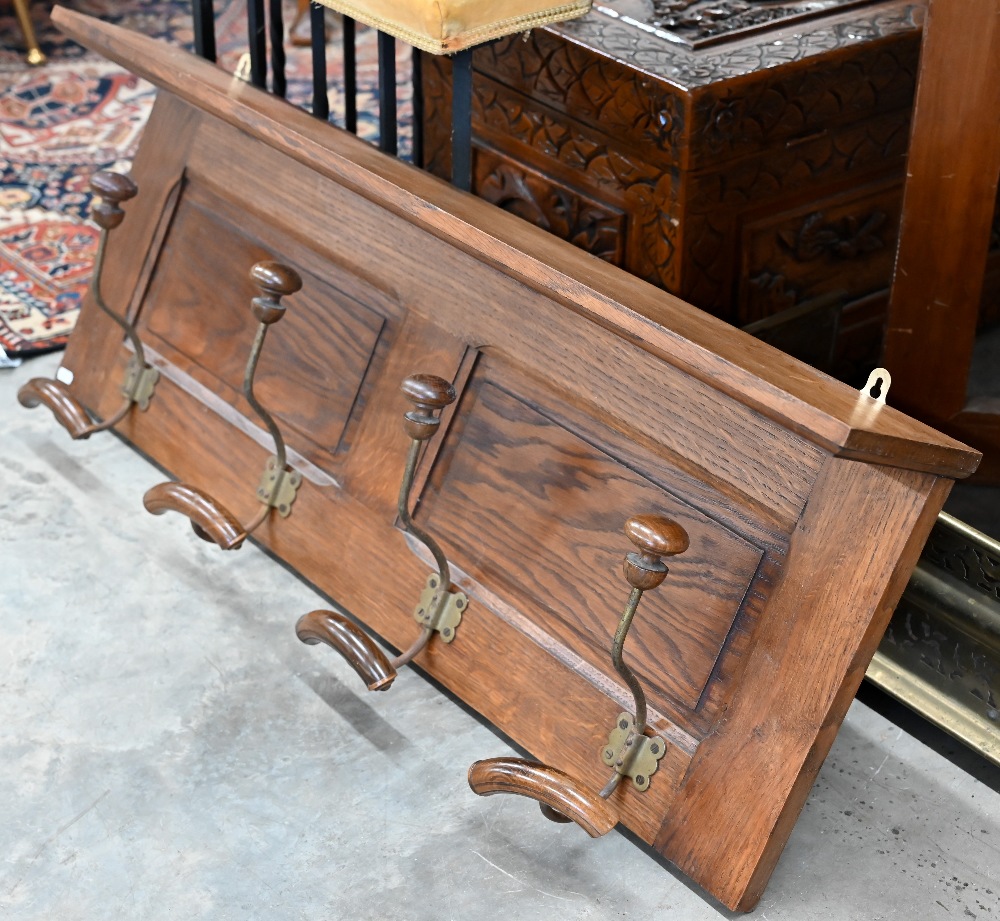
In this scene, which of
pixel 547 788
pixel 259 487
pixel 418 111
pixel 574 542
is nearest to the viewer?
pixel 547 788

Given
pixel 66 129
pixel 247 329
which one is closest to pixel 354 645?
pixel 247 329

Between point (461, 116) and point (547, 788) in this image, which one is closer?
point (547, 788)

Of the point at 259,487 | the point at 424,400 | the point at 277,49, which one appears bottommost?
the point at 259,487

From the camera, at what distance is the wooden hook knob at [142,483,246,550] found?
6.78 ft

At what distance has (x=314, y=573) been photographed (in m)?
2.17

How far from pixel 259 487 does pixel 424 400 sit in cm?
60

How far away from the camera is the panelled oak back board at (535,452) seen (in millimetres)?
1613

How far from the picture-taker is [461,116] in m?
2.12

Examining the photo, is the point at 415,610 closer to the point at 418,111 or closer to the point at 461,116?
the point at 461,116

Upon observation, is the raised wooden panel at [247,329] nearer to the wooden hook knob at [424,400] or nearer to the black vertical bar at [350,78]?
the black vertical bar at [350,78]

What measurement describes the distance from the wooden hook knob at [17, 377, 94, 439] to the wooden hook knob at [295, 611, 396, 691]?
70 centimetres

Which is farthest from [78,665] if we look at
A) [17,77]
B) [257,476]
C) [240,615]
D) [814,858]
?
[17,77]

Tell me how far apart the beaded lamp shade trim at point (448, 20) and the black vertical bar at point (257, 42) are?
489 millimetres

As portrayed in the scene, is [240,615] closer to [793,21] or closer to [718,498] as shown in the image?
[718,498]
